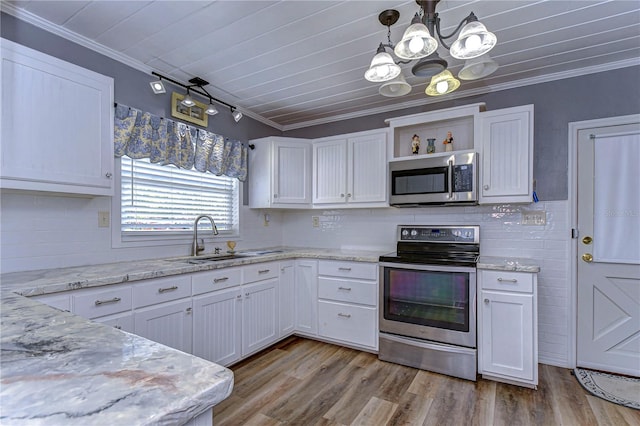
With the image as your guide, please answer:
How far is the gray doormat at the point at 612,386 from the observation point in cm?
210

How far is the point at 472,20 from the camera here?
1.50 m

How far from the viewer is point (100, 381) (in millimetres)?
565

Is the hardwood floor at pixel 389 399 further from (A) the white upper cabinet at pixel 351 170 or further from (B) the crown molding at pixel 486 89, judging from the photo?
(B) the crown molding at pixel 486 89

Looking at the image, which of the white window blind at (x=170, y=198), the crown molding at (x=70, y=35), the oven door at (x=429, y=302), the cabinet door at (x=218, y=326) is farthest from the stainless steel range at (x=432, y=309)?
the crown molding at (x=70, y=35)

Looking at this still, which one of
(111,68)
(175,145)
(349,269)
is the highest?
(111,68)

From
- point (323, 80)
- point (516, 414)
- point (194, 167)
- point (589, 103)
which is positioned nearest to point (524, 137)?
point (589, 103)

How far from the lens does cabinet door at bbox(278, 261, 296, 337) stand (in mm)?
3068

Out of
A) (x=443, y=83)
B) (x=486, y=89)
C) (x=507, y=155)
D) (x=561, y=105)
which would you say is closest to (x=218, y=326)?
(x=443, y=83)

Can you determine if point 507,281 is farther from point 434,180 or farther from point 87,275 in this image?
point 87,275

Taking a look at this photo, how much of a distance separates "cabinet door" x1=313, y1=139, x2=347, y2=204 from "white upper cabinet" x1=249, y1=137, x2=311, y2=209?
108 mm

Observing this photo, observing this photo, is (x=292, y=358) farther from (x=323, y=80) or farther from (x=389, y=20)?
(x=389, y=20)

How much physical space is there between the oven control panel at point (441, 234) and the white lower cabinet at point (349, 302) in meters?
0.61

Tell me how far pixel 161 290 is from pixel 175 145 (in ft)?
4.43

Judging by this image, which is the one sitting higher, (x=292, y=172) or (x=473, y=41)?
(x=473, y=41)
